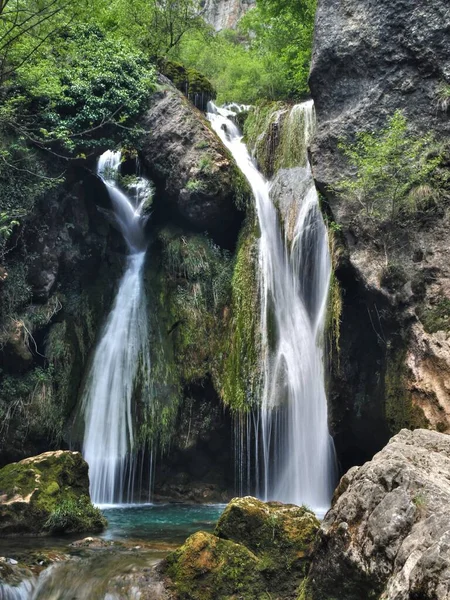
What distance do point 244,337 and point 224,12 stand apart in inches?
1519

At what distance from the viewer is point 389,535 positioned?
371 centimetres

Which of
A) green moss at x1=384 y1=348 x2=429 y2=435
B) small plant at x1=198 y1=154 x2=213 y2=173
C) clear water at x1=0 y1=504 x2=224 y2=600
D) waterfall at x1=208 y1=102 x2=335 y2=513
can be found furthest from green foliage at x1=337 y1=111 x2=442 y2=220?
clear water at x1=0 y1=504 x2=224 y2=600

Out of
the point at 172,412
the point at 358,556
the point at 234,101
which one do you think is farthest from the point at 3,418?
the point at 234,101

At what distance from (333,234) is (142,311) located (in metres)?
7.26

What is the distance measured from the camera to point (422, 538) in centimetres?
335

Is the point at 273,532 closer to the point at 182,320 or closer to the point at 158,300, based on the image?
the point at 182,320

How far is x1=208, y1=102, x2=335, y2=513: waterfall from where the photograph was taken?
11.9 meters

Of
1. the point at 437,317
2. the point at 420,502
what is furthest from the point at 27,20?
the point at 437,317

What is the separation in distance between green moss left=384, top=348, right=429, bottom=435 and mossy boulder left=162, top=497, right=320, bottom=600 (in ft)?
9.54

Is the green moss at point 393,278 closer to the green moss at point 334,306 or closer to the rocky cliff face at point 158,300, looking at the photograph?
the green moss at point 334,306

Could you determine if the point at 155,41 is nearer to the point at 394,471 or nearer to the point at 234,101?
the point at 234,101

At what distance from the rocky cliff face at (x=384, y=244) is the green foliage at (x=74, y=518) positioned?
5254 millimetres

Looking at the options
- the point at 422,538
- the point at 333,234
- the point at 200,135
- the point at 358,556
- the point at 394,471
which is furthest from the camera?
the point at 200,135

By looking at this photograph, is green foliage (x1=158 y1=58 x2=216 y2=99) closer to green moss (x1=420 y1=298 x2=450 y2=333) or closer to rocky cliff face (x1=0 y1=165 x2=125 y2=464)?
rocky cliff face (x1=0 y1=165 x2=125 y2=464)
